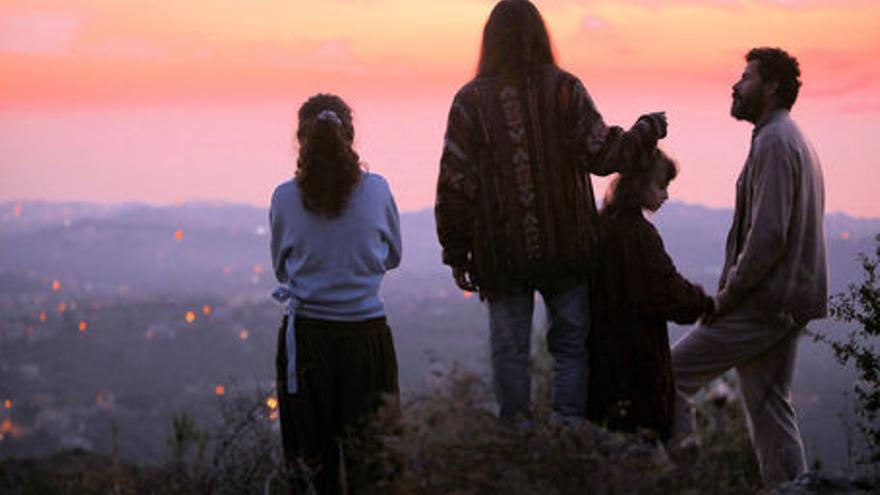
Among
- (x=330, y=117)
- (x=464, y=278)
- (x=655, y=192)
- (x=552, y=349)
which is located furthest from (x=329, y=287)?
(x=655, y=192)

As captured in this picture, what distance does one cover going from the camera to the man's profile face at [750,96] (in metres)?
5.29

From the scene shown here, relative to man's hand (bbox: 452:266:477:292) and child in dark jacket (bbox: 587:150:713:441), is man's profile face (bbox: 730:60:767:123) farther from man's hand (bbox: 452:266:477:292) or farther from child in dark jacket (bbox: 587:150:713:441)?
man's hand (bbox: 452:266:477:292)

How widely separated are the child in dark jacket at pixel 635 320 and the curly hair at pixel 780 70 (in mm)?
991

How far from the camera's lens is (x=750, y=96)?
209 inches

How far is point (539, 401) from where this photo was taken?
369 centimetres

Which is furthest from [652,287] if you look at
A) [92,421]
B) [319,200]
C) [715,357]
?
[92,421]

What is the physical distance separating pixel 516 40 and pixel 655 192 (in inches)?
34.3

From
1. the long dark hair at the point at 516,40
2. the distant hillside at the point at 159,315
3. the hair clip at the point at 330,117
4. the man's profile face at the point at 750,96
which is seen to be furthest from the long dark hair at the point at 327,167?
the distant hillside at the point at 159,315

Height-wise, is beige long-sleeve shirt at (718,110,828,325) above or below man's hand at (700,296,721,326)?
above

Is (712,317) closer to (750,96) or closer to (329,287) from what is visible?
(750,96)

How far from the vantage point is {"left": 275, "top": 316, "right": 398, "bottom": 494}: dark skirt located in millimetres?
4703

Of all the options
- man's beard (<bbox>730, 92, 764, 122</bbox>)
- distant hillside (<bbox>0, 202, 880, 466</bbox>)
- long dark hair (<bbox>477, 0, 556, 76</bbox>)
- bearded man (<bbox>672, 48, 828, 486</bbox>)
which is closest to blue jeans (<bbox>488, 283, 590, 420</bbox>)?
bearded man (<bbox>672, 48, 828, 486</bbox>)

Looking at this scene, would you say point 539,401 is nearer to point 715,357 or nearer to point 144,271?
point 715,357

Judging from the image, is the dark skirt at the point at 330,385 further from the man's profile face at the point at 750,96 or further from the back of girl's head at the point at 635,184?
the man's profile face at the point at 750,96
